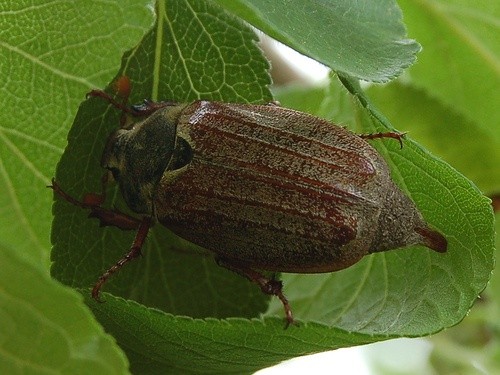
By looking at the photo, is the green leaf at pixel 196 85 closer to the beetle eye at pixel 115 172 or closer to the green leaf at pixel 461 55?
the beetle eye at pixel 115 172

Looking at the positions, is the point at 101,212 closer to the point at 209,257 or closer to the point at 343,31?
the point at 209,257

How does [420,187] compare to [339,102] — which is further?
[339,102]

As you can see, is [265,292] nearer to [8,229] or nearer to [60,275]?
[60,275]

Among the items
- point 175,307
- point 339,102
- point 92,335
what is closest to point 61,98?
point 175,307

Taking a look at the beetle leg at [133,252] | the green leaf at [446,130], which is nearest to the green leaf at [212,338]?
the beetle leg at [133,252]

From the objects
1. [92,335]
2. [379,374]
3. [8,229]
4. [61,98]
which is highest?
[92,335]

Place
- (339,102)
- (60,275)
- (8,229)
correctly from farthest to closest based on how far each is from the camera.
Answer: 1. (339,102)
2. (8,229)
3. (60,275)
